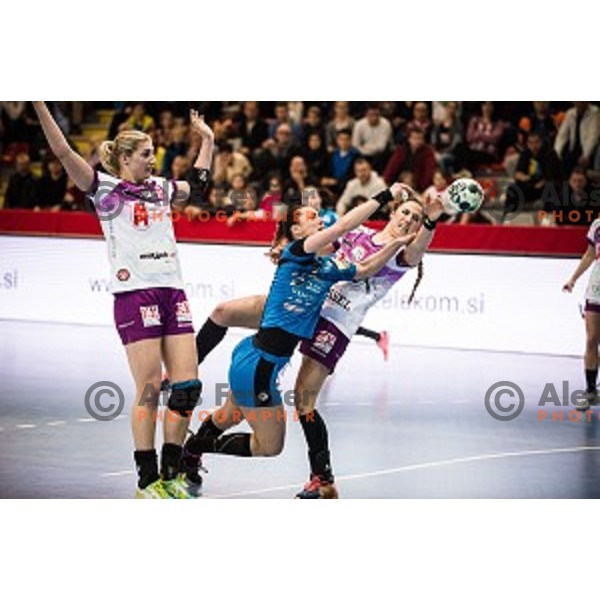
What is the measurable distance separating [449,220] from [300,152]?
188 cm

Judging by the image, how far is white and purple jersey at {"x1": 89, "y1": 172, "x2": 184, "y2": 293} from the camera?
793cm

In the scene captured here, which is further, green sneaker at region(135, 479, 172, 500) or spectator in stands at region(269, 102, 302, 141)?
spectator in stands at region(269, 102, 302, 141)

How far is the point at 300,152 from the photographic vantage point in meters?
16.9

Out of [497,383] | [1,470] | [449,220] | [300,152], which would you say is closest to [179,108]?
[300,152]

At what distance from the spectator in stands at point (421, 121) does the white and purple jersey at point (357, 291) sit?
25.4ft

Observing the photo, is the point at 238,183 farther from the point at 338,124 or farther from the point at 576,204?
the point at 576,204

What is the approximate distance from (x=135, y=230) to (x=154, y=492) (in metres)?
1.41

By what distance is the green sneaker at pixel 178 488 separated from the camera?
800 centimetres

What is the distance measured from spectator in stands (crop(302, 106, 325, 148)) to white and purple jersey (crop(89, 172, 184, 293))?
9.07m

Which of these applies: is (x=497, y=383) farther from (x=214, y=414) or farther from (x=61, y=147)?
(x=61, y=147)

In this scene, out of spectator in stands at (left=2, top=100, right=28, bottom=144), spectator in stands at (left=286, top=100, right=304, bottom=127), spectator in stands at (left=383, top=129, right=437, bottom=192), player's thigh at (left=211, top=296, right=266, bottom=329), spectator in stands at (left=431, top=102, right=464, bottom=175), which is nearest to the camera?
player's thigh at (left=211, top=296, right=266, bottom=329)

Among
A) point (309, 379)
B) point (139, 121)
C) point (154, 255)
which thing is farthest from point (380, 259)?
point (139, 121)

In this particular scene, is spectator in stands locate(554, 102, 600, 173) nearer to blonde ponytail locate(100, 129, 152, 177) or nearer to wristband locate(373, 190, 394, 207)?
wristband locate(373, 190, 394, 207)

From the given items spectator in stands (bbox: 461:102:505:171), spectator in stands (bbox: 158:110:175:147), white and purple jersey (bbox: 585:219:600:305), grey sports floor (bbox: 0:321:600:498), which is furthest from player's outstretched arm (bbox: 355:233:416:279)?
spectator in stands (bbox: 158:110:175:147)
